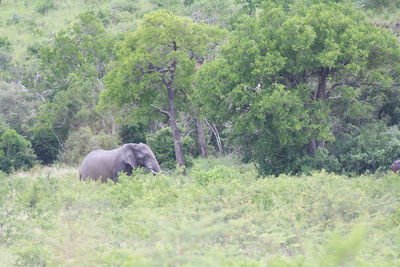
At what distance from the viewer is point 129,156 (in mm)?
18422

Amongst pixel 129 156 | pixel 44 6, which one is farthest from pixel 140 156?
pixel 44 6

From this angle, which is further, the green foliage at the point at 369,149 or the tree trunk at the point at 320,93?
the tree trunk at the point at 320,93

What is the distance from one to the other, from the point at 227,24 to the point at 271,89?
17.9 meters

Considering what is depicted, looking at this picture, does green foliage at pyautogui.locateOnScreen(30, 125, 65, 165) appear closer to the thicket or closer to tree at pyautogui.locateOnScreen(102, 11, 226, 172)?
the thicket

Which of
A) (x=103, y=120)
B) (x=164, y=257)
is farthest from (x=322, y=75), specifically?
(x=164, y=257)

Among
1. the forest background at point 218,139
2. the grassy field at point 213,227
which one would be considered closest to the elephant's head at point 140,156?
the forest background at point 218,139

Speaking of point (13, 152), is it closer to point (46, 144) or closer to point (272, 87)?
point (46, 144)

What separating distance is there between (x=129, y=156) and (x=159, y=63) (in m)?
5.32

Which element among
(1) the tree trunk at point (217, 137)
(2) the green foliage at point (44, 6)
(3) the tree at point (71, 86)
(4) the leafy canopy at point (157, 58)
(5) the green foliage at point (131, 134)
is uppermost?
(4) the leafy canopy at point (157, 58)

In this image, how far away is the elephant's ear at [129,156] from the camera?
60.1ft

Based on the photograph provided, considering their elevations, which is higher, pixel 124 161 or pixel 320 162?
pixel 124 161

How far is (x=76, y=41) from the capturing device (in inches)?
1390

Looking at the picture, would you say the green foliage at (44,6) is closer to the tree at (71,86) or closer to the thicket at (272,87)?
the tree at (71,86)

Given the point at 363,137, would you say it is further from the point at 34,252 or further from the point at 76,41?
the point at 76,41
